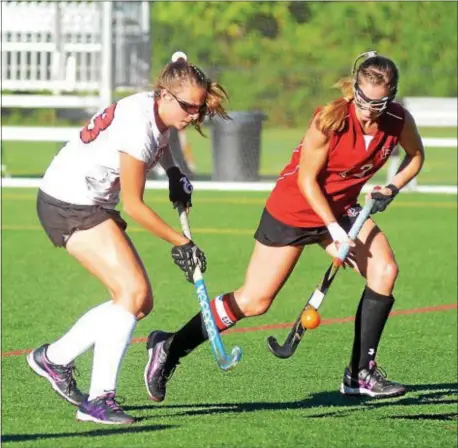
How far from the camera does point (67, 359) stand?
6426mm

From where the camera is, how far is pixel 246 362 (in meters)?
7.96

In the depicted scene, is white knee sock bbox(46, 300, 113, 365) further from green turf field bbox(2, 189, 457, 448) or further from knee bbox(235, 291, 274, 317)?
knee bbox(235, 291, 274, 317)

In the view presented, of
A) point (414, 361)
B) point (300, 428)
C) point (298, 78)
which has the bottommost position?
point (298, 78)

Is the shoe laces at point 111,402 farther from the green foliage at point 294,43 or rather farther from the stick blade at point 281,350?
the green foliage at point 294,43

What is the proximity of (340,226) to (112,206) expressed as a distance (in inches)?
45.2

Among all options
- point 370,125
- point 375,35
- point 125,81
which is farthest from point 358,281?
point 375,35

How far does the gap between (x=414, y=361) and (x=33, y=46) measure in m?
11.5

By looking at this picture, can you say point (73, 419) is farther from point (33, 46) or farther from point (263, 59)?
point (263, 59)

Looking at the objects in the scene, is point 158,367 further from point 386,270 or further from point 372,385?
point 386,270

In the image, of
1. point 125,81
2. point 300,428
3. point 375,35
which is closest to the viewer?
point 300,428

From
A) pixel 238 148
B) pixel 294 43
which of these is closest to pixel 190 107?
pixel 238 148

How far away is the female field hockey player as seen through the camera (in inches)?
241

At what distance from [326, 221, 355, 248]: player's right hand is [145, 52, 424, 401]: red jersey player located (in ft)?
0.31

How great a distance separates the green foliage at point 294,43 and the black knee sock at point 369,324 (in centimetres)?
1132
